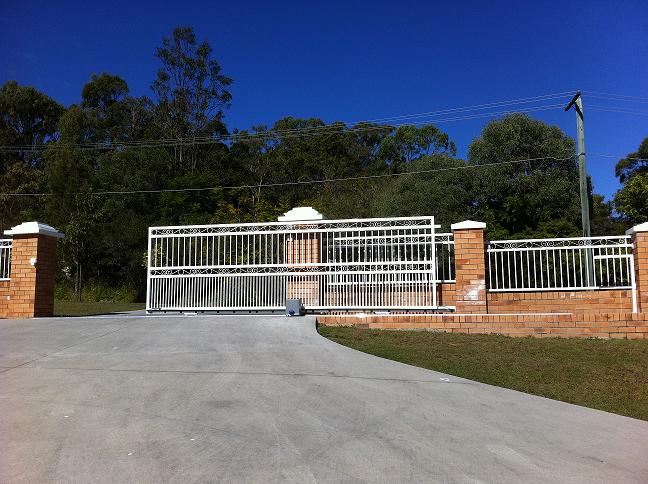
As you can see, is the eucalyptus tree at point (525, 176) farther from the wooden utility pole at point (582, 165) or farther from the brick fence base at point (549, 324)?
the brick fence base at point (549, 324)

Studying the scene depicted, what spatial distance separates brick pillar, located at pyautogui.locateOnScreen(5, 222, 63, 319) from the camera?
10.0 meters

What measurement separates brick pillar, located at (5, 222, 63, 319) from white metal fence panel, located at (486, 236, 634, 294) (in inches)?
355

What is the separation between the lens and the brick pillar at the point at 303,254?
990 centimetres

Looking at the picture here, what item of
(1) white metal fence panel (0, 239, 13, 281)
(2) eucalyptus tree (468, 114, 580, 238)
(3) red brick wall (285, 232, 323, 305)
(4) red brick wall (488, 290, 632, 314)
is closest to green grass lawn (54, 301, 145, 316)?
(1) white metal fence panel (0, 239, 13, 281)

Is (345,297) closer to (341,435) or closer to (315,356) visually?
(315,356)

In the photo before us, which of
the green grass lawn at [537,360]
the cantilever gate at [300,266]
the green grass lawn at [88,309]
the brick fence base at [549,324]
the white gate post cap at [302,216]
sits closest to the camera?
the green grass lawn at [537,360]

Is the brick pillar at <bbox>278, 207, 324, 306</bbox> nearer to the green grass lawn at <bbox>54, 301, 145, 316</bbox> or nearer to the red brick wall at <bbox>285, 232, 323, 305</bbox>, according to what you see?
the red brick wall at <bbox>285, 232, 323, 305</bbox>

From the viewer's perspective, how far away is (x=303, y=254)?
10.1 metres

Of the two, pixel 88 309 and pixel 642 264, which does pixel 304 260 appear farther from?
pixel 88 309

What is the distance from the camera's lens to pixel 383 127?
45.1 m

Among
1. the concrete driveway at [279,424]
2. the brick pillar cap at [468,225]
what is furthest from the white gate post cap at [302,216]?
the concrete driveway at [279,424]

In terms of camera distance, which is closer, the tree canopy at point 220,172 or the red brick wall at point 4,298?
Result: the red brick wall at point 4,298

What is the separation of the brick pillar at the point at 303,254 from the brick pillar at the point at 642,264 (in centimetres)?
585

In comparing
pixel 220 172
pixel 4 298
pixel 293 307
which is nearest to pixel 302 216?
pixel 293 307
